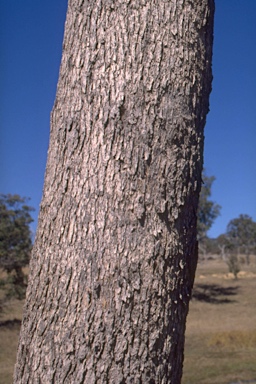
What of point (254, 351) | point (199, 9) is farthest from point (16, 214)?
point (199, 9)

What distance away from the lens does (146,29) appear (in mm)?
2242

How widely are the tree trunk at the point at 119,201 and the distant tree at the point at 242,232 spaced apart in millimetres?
80395

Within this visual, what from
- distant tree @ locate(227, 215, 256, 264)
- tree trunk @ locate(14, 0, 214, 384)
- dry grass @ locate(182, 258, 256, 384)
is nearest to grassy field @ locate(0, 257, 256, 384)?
dry grass @ locate(182, 258, 256, 384)

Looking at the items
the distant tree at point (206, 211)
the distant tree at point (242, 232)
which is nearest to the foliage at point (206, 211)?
the distant tree at point (206, 211)

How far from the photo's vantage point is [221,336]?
2311cm

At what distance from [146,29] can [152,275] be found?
3.19ft

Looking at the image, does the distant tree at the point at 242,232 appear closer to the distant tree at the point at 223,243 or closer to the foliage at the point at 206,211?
the distant tree at the point at 223,243

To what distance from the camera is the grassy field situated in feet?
53.9

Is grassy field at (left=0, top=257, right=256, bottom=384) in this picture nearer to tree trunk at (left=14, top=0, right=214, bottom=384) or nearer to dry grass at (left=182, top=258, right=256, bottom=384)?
dry grass at (left=182, top=258, right=256, bottom=384)

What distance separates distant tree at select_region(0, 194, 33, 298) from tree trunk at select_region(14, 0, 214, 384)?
87.3ft

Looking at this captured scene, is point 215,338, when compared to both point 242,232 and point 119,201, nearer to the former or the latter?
point 119,201

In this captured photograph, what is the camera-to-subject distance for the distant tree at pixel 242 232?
3221 inches

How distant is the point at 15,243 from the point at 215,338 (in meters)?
11.7

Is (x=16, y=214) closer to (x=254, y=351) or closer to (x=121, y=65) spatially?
(x=254, y=351)
